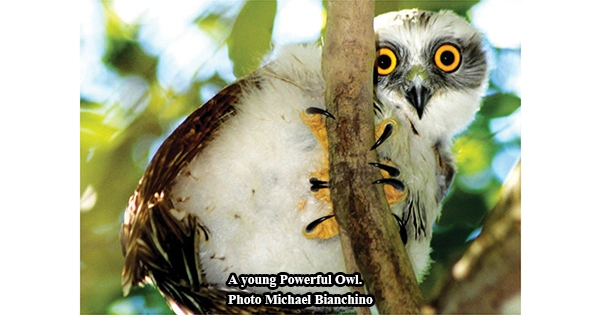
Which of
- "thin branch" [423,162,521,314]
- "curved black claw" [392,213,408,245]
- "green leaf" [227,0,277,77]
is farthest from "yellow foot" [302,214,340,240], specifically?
"green leaf" [227,0,277,77]

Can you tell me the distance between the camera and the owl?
1066 mm

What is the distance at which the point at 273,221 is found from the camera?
42.0 inches

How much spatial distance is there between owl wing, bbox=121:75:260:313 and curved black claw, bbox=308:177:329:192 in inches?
8.2

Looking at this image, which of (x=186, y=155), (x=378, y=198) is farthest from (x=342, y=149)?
(x=186, y=155)

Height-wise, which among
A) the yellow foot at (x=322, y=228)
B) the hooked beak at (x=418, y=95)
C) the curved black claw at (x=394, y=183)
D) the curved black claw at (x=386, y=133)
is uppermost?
the hooked beak at (x=418, y=95)

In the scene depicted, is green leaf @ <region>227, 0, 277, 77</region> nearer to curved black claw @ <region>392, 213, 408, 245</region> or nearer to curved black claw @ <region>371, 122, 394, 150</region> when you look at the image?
curved black claw @ <region>371, 122, 394, 150</region>

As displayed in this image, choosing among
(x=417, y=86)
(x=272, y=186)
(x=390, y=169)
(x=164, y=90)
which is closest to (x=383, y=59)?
(x=417, y=86)

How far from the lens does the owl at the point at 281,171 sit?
107cm

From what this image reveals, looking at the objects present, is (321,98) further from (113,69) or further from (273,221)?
(113,69)

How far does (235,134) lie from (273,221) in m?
0.18

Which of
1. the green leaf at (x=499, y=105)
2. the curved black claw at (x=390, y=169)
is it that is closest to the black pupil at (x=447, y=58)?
the green leaf at (x=499, y=105)

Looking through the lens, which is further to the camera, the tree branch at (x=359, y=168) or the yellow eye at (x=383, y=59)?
the yellow eye at (x=383, y=59)

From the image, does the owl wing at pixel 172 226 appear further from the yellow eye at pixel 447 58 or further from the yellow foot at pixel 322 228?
the yellow eye at pixel 447 58

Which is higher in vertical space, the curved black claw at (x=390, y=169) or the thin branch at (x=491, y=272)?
the curved black claw at (x=390, y=169)
